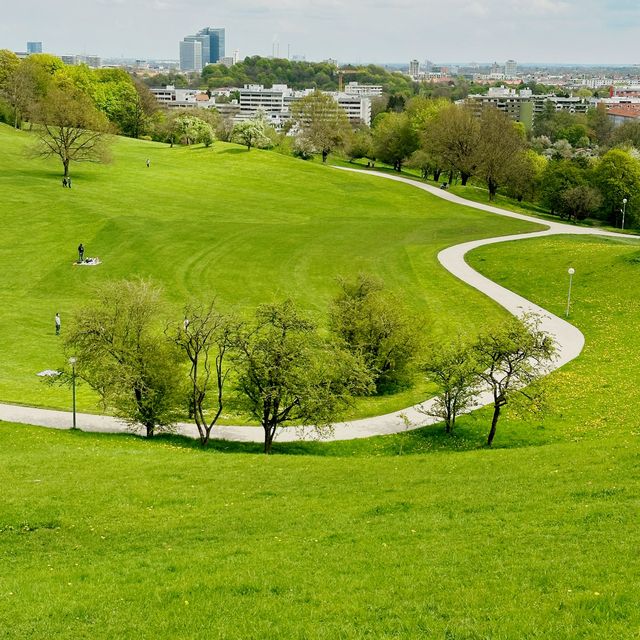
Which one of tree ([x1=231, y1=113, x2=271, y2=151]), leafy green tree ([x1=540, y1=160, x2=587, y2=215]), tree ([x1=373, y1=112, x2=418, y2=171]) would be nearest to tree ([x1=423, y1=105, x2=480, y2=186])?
leafy green tree ([x1=540, y1=160, x2=587, y2=215])

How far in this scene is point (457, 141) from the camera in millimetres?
99062

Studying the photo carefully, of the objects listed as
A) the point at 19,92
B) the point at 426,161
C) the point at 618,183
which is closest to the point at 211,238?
the point at 426,161

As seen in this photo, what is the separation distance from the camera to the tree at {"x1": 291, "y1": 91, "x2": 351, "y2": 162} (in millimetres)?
118375

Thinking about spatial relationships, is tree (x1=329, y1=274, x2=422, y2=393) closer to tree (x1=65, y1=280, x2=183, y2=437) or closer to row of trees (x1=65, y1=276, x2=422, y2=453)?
row of trees (x1=65, y1=276, x2=422, y2=453)

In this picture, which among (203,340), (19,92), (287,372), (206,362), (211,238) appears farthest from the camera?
(19,92)

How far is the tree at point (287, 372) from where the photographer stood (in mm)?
29453

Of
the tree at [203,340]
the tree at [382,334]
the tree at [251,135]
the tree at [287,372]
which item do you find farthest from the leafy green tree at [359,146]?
the tree at [287,372]

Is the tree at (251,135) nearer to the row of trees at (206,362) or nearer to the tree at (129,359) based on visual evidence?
the row of trees at (206,362)

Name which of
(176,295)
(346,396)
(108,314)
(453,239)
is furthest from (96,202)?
(346,396)

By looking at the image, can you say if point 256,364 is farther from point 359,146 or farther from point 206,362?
point 359,146

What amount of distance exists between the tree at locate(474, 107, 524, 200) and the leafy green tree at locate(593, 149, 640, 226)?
1043cm

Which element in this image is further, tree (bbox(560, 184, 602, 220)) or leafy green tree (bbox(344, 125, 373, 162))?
leafy green tree (bbox(344, 125, 373, 162))

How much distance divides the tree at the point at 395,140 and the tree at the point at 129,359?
92639mm

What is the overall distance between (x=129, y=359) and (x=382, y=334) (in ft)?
40.0
